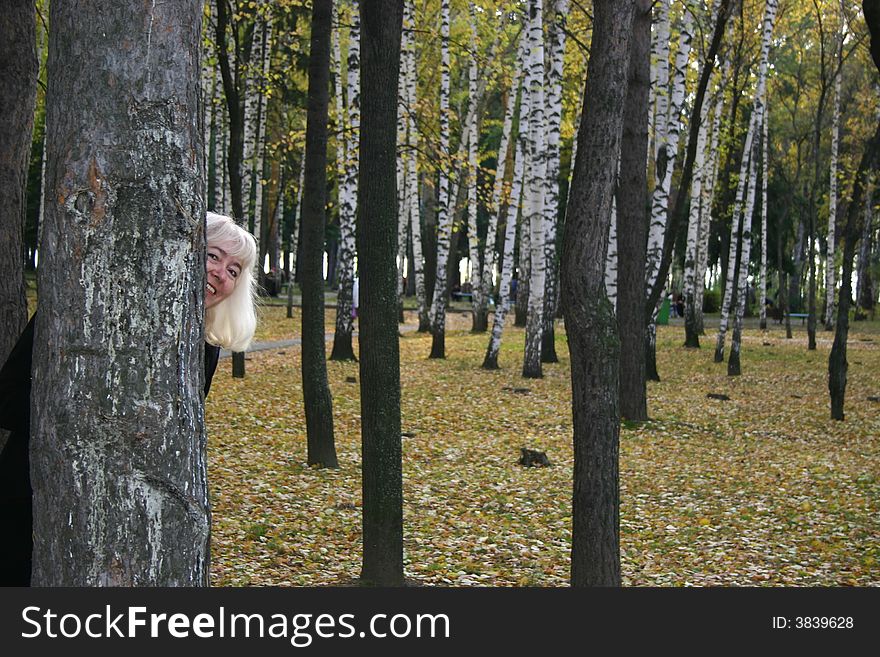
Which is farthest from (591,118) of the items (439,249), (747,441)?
(439,249)

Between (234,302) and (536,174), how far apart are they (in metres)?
13.5

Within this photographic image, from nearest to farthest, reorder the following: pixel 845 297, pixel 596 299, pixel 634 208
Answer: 1. pixel 596 299
2. pixel 634 208
3. pixel 845 297

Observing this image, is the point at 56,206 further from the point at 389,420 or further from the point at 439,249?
the point at 439,249

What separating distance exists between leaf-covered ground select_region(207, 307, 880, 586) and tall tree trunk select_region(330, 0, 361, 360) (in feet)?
3.88

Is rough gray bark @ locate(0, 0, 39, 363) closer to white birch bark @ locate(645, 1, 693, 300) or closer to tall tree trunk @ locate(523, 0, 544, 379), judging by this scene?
white birch bark @ locate(645, 1, 693, 300)

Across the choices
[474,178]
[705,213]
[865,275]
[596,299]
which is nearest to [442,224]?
[474,178]

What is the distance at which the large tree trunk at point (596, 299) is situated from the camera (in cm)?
511

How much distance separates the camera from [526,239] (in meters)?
24.1

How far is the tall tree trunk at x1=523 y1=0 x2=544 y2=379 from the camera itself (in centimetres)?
1609

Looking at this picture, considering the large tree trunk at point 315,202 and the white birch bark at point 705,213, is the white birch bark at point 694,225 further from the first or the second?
the large tree trunk at point 315,202

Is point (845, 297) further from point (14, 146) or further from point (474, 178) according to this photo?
point (14, 146)

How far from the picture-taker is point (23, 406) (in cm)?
275

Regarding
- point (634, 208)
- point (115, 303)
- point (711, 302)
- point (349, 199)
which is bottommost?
point (115, 303)

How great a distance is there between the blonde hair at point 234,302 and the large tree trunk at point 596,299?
2.12 metres
